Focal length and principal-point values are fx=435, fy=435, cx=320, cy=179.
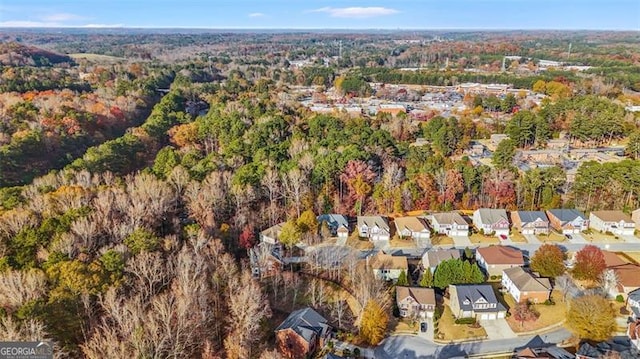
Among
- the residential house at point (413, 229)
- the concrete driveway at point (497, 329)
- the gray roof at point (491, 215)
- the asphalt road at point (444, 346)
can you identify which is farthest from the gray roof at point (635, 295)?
the residential house at point (413, 229)

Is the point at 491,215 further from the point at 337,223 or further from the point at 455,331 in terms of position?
the point at 455,331

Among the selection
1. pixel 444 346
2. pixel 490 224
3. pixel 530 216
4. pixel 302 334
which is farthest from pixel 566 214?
pixel 302 334

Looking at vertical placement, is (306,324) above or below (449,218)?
below

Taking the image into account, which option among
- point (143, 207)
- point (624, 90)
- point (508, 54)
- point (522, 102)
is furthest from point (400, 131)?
point (508, 54)

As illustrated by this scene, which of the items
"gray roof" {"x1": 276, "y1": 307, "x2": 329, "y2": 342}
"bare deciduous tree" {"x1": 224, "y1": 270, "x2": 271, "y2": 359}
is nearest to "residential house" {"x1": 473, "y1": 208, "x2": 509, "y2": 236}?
"gray roof" {"x1": 276, "y1": 307, "x2": 329, "y2": 342}

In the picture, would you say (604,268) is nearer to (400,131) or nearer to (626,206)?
(626,206)

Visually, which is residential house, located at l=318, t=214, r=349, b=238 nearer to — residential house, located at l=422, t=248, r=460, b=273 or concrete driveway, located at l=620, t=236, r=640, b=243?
residential house, located at l=422, t=248, r=460, b=273
